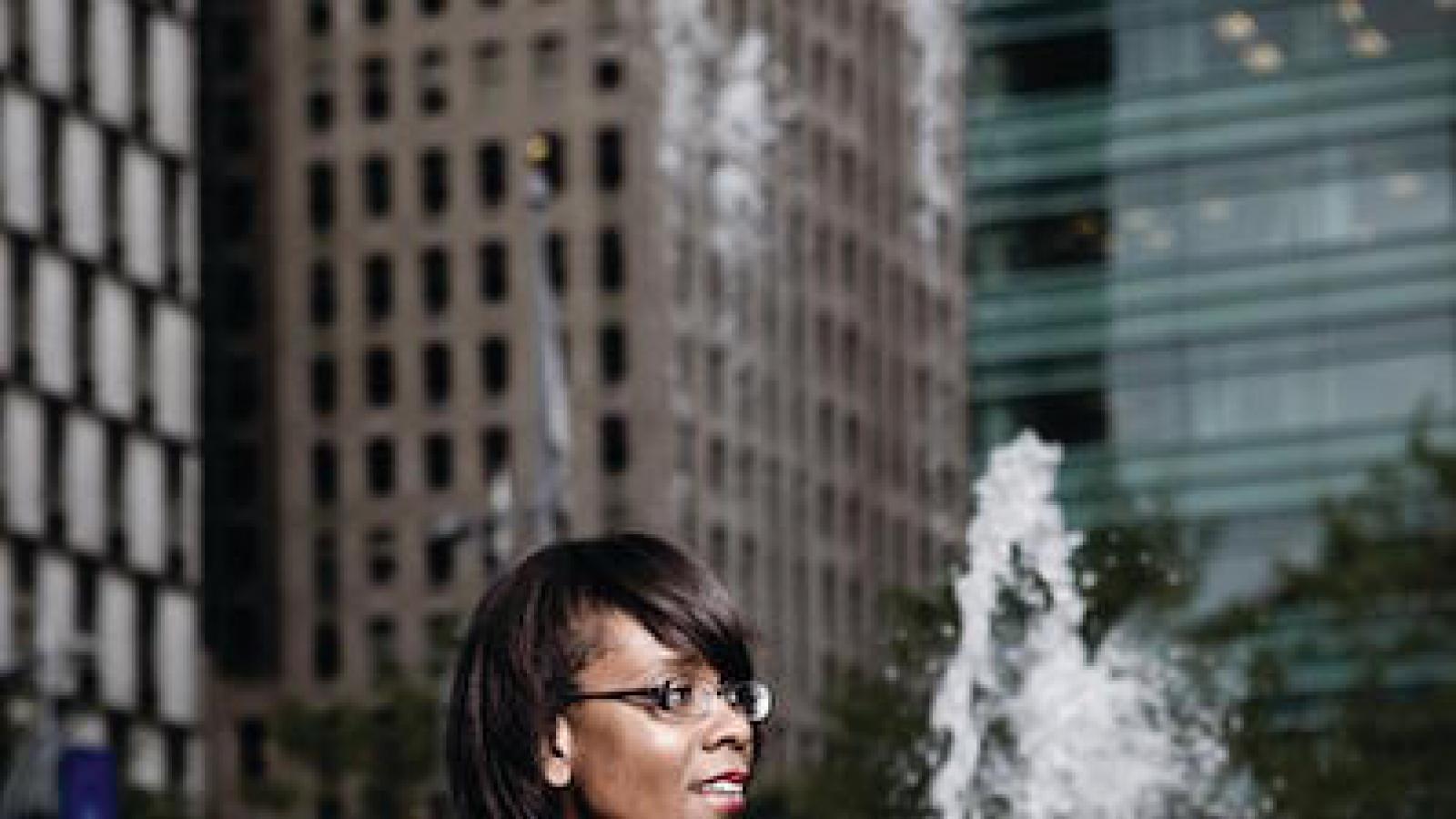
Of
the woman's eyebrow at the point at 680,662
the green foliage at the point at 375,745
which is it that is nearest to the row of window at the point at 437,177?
the green foliage at the point at 375,745

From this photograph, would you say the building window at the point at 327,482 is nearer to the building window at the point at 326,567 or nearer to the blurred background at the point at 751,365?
the blurred background at the point at 751,365

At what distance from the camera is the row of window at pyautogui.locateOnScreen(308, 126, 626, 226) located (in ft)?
356

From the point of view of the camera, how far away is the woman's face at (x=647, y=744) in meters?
3.79

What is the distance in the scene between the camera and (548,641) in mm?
3863

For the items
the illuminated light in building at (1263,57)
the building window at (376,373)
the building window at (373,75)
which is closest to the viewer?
the illuminated light in building at (1263,57)

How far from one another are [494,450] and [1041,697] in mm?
84504

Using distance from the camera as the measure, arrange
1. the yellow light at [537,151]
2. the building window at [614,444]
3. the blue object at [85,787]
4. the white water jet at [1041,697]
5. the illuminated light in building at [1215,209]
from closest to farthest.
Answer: the white water jet at [1041,697] → the blue object at [85,787] → the yellow light at [537,151] → the illuminated light in building at [1215,209] → the building window at [614,444]

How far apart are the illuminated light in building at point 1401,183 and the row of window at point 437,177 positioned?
89.9 feet

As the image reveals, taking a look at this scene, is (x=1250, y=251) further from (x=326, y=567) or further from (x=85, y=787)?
(x=85, y=787)

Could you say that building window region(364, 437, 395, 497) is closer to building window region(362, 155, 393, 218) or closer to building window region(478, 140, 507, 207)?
building window region(362, 155, 393, 218)

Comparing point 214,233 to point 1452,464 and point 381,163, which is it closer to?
point 381,163

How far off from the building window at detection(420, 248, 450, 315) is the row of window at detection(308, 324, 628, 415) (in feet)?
3.43

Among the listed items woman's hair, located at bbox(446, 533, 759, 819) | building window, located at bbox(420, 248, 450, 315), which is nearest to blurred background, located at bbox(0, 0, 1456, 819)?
building window, located at bbox(420, 248, 450, 315)

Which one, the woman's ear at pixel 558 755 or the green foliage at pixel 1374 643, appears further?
the green foliage at pixel 1374 643
